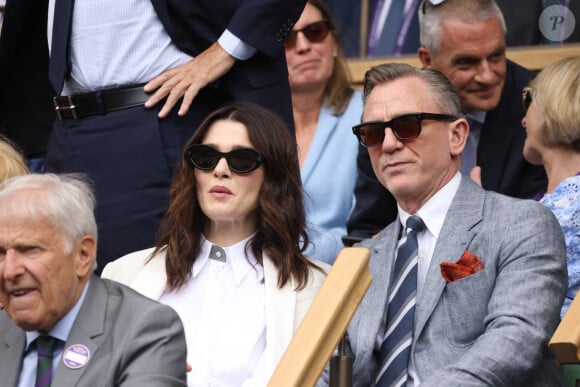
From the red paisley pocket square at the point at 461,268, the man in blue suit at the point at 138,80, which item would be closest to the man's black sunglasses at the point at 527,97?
the man in blue suit at the point at 138,80

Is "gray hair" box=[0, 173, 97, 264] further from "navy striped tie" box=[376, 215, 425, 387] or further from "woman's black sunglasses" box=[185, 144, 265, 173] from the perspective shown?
"navy striped tie" box=[376, 215, 425, 387]

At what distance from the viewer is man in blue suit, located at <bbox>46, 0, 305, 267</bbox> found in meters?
4.92

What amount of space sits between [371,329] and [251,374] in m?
0.45

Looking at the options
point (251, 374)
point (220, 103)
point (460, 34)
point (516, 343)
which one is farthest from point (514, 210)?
point (460, 34)

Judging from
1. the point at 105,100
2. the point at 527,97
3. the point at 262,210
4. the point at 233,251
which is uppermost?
the point at 105,100

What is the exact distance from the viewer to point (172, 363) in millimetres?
3510

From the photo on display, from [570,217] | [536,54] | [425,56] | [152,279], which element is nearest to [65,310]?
[152,279]

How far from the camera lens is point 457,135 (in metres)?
4.71

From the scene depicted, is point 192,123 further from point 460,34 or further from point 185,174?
point 460,34

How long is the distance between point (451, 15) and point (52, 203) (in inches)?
114

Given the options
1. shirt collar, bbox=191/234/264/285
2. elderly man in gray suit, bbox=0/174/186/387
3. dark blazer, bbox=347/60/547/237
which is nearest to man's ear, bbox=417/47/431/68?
dark blazer, bbox=347/60/547/237

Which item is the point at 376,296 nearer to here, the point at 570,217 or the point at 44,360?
the point at 570,217

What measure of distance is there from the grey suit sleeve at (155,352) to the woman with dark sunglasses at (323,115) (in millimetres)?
2444

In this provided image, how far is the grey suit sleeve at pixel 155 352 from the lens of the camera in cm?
346
